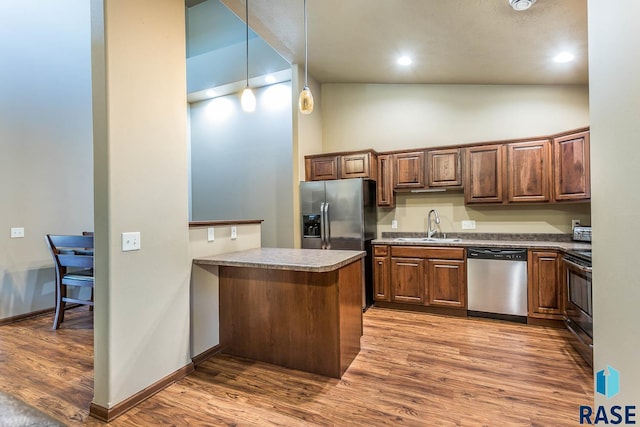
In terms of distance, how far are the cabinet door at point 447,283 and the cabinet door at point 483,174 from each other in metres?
0.91

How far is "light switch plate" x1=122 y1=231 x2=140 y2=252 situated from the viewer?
1.93 metres

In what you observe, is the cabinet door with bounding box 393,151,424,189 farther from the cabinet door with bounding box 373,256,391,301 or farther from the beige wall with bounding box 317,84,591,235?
the cabinet door with bounding box 373,256,391,301

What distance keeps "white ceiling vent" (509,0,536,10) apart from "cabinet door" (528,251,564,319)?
2375mm

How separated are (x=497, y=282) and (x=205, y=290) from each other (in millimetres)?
3174

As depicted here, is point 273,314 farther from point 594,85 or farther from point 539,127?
point 539,127

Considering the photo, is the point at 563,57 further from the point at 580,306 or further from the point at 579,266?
the point at 580,306

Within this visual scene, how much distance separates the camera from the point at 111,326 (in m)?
1.86

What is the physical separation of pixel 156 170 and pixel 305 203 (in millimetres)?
2303

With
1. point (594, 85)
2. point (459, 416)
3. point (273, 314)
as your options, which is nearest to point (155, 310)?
point (273, 314)

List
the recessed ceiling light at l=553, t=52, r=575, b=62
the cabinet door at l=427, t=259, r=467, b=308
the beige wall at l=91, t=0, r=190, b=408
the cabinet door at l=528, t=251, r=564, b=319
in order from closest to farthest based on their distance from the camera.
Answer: the beige wall at l=91, t=0, r=190, b=408
the recessed ceiling light at l=553, t=52, r=575, b=62
the cabinet door at l=528, t=251, r=564, b=319
the cabinet door at l=427, t=259, r=467, b=308

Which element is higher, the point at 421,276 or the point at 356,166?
the point at 356,166

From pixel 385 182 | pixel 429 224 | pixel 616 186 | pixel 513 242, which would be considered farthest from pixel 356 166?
pixel 616 186

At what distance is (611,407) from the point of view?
1339 millimetres

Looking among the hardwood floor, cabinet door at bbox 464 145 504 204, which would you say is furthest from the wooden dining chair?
cabinet door at bbox 464 145 504 204
